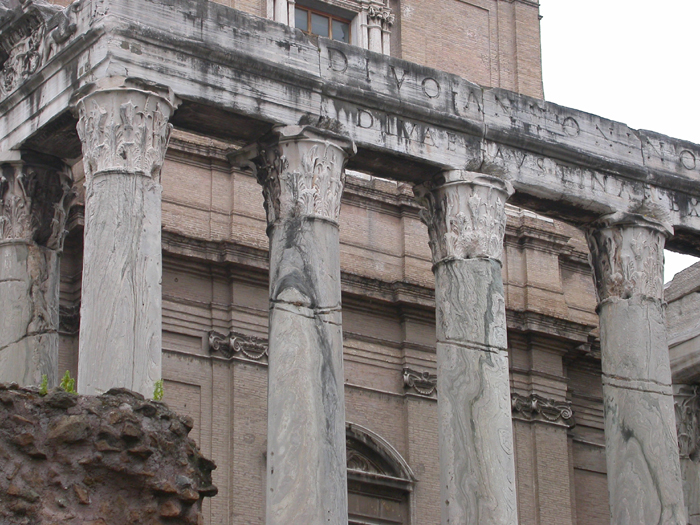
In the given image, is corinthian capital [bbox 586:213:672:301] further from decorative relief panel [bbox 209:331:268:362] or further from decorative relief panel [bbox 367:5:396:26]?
decorative relief panel [bbox 367:5:396:26]

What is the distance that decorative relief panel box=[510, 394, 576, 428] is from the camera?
1106 inches

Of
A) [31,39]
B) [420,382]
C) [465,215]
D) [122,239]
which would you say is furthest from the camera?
[420,382]

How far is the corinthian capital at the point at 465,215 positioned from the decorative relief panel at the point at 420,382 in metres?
5.49

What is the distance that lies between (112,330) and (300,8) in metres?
12.6

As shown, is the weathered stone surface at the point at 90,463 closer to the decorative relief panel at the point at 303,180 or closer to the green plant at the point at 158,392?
the green plant at the point at 158,392

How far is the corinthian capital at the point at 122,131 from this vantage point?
1917 cm

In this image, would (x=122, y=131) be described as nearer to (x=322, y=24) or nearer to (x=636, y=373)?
(x=636, y=373)

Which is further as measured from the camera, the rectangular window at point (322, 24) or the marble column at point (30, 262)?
the rectangular window at point (322, 24)

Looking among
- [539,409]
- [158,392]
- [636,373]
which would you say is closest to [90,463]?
[158,392]

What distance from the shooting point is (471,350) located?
2098 centimetres

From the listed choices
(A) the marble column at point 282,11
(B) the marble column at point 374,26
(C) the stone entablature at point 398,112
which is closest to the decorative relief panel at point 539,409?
(C) the stone entablature at point 398,112

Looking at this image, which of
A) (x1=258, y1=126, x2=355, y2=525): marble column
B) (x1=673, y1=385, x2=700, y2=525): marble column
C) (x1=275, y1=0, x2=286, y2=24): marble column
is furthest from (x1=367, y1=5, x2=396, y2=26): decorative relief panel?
(x1=258, y1=126, x2=355, y2=525): marble column

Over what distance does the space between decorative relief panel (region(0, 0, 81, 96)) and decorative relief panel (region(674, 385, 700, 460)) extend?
42.7 ft

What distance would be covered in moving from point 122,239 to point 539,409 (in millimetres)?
11570
